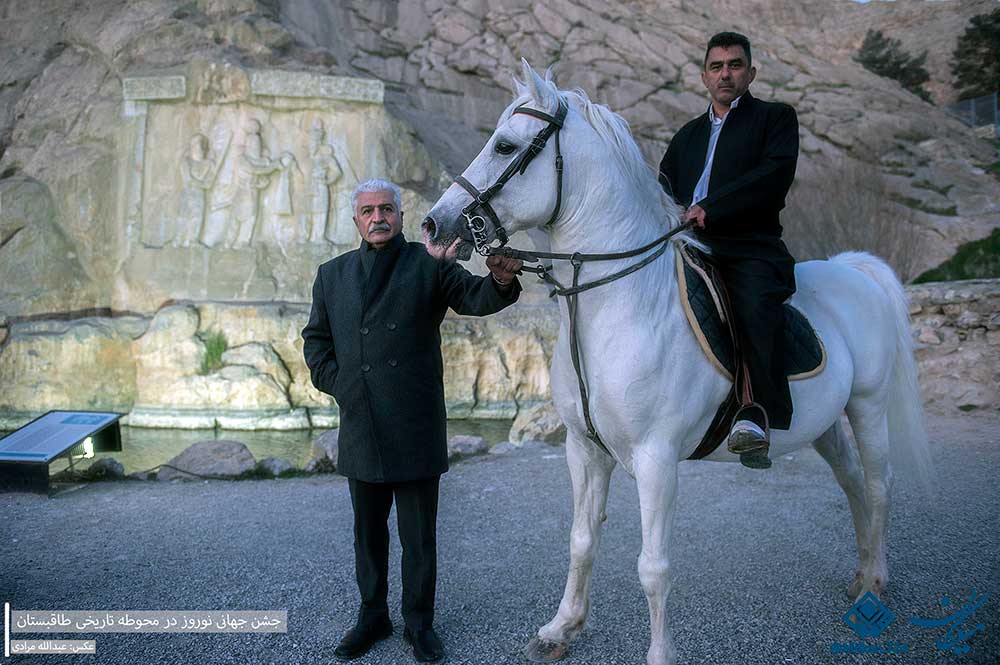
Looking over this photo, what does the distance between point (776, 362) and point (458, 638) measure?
190cm

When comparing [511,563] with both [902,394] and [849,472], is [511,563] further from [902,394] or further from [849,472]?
[902,394]

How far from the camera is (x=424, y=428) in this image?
309 cm

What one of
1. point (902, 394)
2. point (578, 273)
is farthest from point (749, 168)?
point (902, 394)

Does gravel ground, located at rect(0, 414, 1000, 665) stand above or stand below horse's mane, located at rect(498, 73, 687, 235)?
below

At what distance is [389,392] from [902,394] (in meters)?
2.97

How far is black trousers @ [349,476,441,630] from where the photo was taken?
3.11m

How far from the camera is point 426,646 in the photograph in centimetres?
307

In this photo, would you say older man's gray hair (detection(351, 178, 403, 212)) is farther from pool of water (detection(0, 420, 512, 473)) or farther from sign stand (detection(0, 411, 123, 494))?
pool of water (detection(0, 420, 512, 473))

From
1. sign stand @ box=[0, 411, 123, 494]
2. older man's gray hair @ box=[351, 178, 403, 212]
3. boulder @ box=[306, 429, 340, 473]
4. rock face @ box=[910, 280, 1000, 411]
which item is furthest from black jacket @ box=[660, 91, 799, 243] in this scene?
rock face @ box=[910, 280, 1000, 411]

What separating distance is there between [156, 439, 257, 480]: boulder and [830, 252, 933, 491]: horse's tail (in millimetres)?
5303

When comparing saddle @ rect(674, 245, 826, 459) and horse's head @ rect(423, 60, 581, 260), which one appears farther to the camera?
saddle @ rect(674, 245, 826, 459)

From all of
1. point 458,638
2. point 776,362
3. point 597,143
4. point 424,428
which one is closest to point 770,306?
point 776,362

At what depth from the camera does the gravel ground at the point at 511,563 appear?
3.25m
